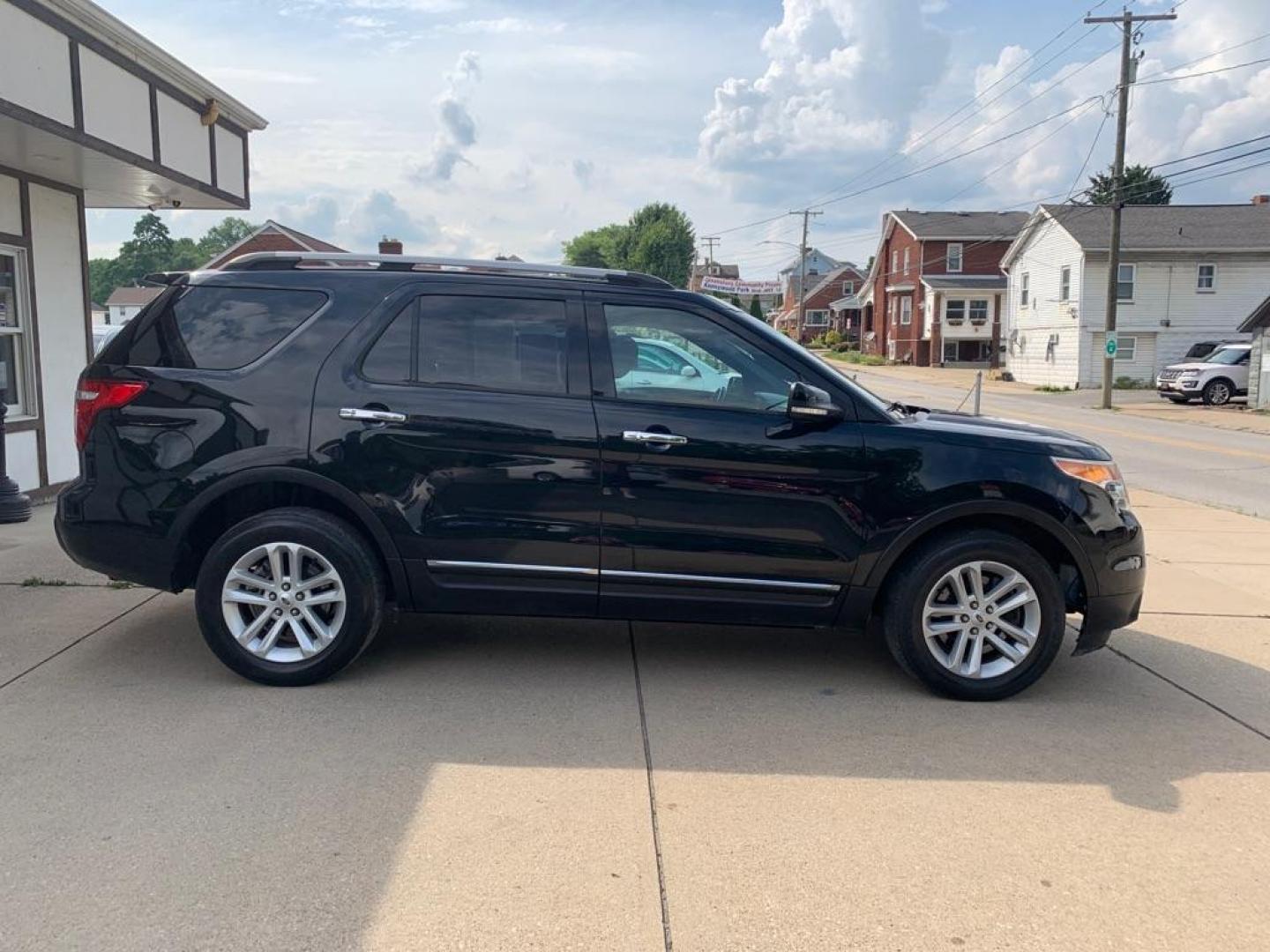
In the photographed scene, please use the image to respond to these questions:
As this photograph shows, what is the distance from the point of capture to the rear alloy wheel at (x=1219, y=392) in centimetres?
2848

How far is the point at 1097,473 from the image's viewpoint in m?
4.88

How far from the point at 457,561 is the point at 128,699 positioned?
1586mm

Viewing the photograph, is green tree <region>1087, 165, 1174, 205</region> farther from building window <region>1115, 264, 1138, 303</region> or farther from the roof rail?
the roof rail

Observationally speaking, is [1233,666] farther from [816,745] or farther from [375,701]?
[375,701]

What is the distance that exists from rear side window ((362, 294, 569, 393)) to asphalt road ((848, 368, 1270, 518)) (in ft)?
17.7

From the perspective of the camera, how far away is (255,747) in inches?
163

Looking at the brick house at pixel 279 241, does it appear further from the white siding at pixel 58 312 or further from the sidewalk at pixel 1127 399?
the white siding at pixel 58 312

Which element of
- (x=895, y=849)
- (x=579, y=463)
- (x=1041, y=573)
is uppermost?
(x=579, y=463)

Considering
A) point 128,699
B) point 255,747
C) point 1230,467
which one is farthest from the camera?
point 1230,467

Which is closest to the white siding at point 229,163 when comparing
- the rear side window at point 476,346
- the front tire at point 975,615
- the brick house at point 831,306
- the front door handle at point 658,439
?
the rear side window at point 476,346

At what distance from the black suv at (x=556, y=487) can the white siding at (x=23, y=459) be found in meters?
5.08

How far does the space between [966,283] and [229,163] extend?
1964 inches

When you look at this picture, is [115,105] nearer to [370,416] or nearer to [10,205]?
[10,205]

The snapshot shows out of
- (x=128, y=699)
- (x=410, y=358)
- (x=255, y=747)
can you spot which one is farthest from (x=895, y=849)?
(x=128, y=699)
